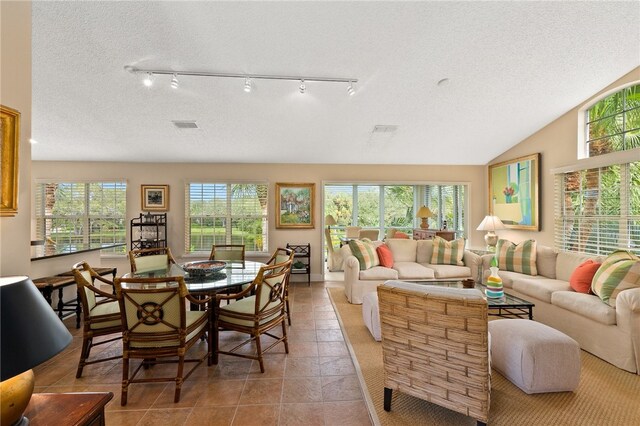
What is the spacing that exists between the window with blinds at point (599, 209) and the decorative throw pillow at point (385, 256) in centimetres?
263

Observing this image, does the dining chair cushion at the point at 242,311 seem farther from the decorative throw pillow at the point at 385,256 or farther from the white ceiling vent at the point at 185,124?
the white ceiling vent at the point at 185,124

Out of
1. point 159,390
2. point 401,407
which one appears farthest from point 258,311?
point 401,407

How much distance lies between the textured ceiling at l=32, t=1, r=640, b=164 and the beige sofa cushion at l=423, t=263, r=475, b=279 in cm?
217

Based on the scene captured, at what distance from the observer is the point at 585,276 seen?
10.2ft

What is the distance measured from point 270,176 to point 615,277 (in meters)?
5.11

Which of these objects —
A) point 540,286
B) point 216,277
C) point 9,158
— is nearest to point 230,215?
point 216,277

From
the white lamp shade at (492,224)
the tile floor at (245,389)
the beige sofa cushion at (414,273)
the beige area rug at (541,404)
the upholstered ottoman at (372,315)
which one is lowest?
the tile floor at (245,389)

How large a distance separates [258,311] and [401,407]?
4.31 ft

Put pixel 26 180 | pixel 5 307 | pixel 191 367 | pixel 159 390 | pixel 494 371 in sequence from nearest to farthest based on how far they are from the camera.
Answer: pixel 5 307
pixel 26 180
pixel 159 390
pixel 494 371
pixel 191 367

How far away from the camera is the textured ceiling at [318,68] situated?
98.0 inches

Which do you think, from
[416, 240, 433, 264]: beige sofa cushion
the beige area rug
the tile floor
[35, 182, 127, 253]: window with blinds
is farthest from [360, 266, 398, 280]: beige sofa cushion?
[35, 182, 127, 253]: window with blinds

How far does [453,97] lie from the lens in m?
3.74

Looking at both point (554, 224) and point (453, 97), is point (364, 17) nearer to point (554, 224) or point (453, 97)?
point (453, 97)

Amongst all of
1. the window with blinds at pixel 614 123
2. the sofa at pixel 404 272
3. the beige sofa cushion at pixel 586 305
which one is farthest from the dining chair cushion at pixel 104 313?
the window with blinds at pixel 614 123
